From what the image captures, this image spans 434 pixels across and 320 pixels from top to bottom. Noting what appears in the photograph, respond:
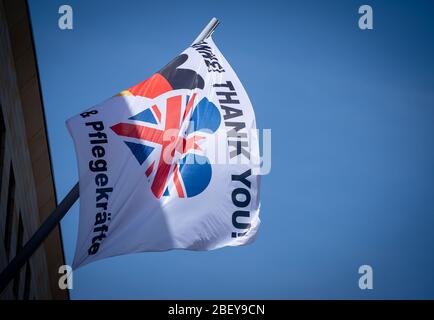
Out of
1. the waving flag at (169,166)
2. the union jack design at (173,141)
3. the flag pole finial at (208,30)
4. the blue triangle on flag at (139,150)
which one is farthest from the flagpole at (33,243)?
the flag pole finial at (208,30)

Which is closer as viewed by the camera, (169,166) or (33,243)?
(33,243)

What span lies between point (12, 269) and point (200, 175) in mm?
3422

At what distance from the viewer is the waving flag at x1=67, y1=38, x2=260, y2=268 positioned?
8.72m

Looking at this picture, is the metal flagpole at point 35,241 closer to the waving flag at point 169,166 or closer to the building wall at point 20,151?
the waving flag at point 169,166

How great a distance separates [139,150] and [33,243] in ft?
7.71

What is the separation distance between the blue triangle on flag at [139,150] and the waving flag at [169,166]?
2 cm

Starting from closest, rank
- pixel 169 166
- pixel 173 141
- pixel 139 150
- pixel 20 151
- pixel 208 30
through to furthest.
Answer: pixel 139 150 → pixel 169 166 → pixel 173 141 → pixel 208 30 → pixel 20 151

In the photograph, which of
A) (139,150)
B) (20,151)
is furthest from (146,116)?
(20,151)

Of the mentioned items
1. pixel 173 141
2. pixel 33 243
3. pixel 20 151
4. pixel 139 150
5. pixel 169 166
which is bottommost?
pixel 33 243

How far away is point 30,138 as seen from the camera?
802 inches

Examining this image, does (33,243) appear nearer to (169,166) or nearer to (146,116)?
(169,166)

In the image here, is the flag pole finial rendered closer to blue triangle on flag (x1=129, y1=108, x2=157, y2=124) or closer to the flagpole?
blue triangle on flag (x1=129, y1=108, x2=157, y2=124)

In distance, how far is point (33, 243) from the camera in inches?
309
